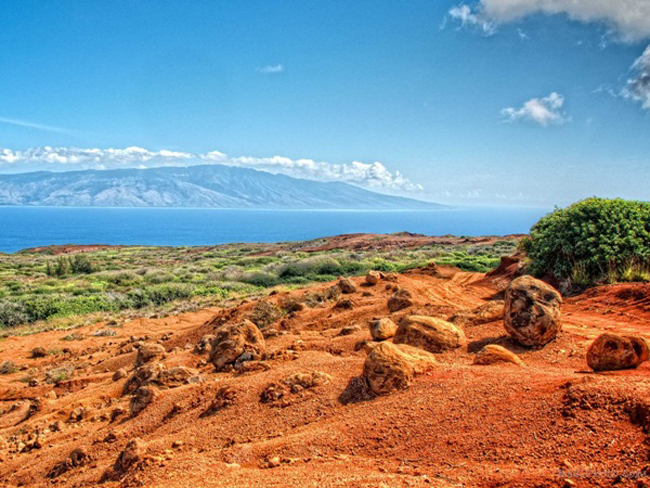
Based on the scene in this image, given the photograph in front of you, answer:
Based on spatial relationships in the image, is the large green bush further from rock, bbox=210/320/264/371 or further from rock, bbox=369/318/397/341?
rock, bbox=210/320/264/371

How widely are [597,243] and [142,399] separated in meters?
11.9

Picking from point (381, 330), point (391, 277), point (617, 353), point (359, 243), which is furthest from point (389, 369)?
point (359, 243)

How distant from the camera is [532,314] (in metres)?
6.16

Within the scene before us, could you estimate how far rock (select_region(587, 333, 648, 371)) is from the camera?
15.3 ft

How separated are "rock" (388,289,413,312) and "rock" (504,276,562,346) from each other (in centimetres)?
387

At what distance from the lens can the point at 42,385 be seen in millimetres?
9305

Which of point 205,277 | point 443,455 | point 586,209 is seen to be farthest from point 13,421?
point 205,277

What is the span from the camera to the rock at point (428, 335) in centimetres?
636

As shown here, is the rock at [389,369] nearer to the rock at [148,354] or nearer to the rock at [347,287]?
the rock at [148,354]

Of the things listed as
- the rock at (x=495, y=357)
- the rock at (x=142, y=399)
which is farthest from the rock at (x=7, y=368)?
the rock at (x=495, y=357)

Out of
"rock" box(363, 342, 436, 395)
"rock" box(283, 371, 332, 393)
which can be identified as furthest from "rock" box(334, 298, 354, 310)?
"rock" box(363, 342, 436, 395)

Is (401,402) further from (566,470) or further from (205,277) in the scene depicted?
(205,277)

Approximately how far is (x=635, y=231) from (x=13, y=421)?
15.1 m

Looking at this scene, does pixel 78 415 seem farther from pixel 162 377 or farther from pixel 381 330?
pixel 381 330
